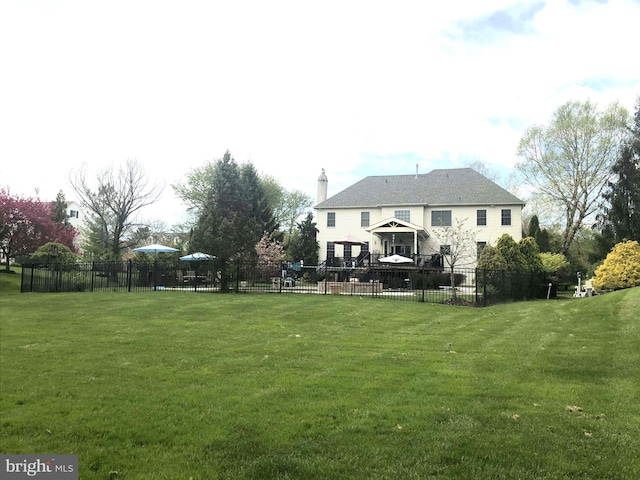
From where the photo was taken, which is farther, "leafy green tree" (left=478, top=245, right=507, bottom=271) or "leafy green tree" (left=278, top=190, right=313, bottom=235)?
"leafy green tree" (left=278, top=190, right=313, bottom=235)

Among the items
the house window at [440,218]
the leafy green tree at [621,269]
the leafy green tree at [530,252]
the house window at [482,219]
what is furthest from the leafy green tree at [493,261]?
the house window at [440,218]

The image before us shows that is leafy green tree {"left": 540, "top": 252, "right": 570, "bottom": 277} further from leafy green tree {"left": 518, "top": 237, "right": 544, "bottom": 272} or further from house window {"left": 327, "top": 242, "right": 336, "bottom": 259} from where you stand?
house window {"left": 327, "top": 242, "right": 336, "bottom": 259}

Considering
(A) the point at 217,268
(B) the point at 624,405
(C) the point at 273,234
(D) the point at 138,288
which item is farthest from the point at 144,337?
(C) the point at 273,234

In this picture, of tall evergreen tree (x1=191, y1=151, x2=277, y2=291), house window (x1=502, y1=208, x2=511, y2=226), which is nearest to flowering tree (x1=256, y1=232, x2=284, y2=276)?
tall evergreen tree (x1=191, y1=151, x2=277, y2=291)

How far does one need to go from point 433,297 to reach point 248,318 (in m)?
10.3

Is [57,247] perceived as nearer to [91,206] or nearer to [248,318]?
[91,206]

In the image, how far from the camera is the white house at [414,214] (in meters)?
32.8

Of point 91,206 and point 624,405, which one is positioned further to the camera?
point 91,206

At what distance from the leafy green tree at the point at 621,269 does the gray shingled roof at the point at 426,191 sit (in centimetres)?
1172

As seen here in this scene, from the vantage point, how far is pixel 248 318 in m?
11.4

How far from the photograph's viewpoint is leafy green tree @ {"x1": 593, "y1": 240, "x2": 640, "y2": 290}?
20234mm
